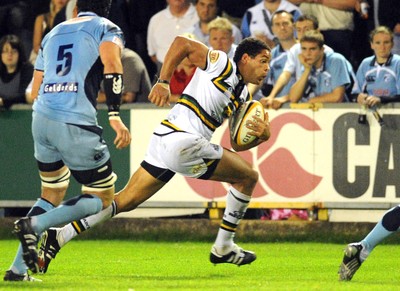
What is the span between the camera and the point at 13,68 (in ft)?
53.3

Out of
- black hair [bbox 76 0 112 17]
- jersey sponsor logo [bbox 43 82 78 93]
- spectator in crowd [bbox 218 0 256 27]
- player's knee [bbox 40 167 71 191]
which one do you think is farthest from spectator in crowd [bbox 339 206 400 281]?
spectator in crowd [bbox 218 0 256 27]

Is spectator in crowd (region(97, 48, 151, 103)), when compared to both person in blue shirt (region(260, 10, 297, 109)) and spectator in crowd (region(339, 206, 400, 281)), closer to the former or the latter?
person in blue shirt (region(260, 10, 297, 109))

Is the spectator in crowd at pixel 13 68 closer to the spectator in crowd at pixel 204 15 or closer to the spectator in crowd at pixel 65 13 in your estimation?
the spectator in crowd at pixel 65 13

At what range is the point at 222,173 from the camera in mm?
11320

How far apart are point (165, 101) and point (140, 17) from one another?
7635mm

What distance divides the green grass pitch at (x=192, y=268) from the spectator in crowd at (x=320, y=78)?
5.81 feet

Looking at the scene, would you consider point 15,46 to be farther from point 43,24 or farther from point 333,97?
point 333,97

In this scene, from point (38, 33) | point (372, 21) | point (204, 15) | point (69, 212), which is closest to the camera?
point (69, 212)

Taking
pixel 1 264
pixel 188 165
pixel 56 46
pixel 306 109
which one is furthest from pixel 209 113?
pixel 306 109

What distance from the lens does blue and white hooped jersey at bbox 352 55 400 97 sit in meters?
15.1

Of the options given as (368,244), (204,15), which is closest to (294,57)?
(204,15)

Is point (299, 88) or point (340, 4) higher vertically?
point (340, 4)

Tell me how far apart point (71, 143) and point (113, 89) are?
529mm

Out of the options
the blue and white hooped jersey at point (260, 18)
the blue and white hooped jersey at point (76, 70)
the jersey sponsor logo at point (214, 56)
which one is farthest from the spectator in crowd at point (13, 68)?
the blue and white hooped jersey at point (76, 70)
